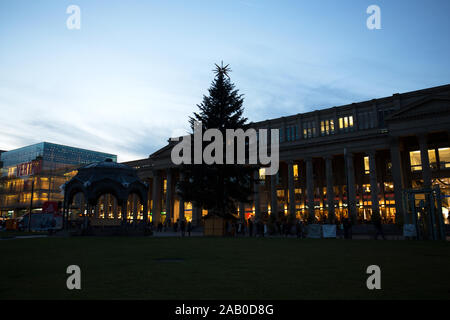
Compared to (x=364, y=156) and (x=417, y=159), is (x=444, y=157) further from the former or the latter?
(x=364, y=156)

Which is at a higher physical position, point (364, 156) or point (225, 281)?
point (364, 156)

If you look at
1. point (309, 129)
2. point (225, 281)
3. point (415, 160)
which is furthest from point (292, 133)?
point (225, 281)

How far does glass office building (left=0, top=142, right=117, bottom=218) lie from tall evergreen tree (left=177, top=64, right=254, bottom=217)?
256ft

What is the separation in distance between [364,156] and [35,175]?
93.2 m

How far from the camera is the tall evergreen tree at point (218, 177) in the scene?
110ft

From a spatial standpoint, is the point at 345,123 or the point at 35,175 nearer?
the point at 345,123

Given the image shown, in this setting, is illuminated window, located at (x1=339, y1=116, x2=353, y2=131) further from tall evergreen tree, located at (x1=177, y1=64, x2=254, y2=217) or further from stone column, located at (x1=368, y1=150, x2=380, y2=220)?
tall evergreen tree, located at (x1=177, y1=64, x2=254, y2=217)

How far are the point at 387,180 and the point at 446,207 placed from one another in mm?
10258

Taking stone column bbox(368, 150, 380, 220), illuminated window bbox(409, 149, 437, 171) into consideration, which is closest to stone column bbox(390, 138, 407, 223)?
stone column bbox(368, 150, 380, 220)

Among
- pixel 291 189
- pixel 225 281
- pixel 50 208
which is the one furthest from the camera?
pixel 291 189

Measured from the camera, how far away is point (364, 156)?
194 feet

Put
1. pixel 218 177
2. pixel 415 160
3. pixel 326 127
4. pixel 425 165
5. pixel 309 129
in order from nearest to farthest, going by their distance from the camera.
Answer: pixel 218 177
pixel 425 165
pixel 415 160
pixel 326 127
pixel 309 129
